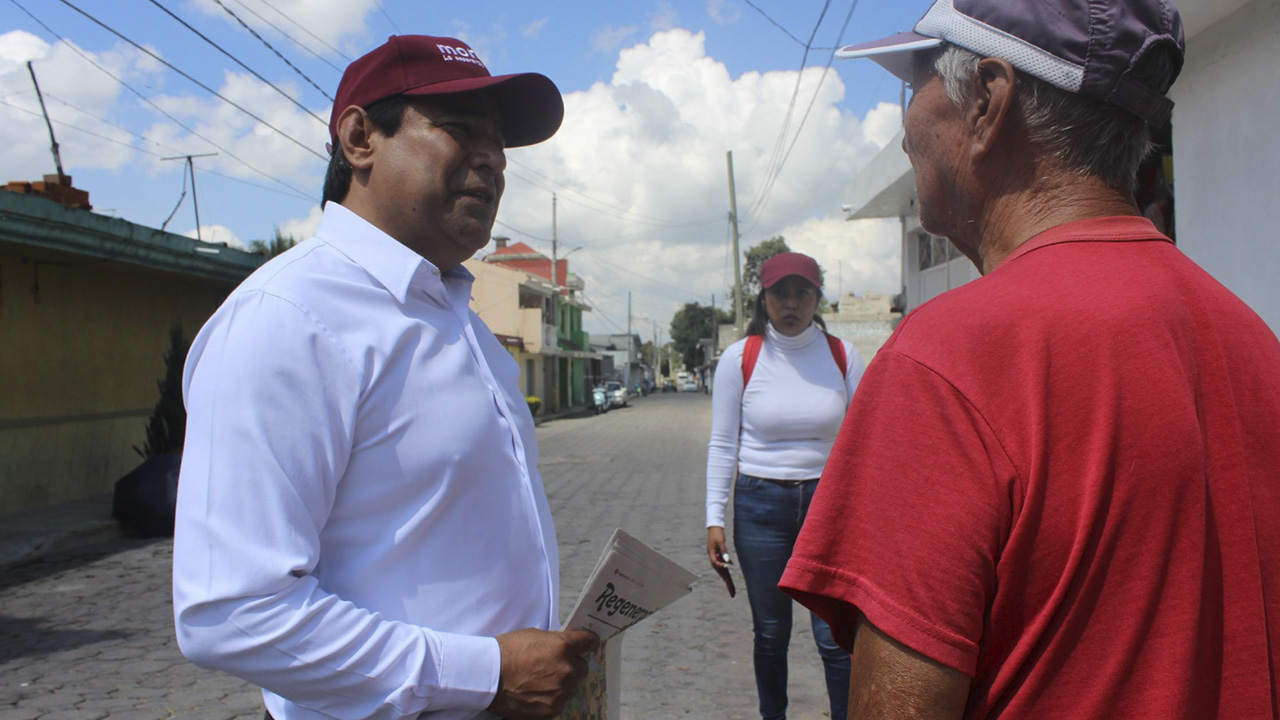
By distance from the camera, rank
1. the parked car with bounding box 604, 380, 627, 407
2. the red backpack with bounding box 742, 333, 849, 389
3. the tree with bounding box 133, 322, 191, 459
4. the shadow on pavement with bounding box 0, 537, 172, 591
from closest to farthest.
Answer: the red backpack with bounding box 742, 333, 849, 389 < the shadow on pavement with bounding box 0, 537, 172, 591 < the tree with bounding box 133, 322, 191, 459 < the parked car with bounding box 604, 380, 627, 407

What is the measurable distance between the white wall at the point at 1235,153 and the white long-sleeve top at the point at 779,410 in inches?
136

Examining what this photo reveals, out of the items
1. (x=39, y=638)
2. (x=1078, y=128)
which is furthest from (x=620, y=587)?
(x=39, y=638)

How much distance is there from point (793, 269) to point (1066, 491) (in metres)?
2.76

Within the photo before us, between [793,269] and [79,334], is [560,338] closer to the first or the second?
[79,334]

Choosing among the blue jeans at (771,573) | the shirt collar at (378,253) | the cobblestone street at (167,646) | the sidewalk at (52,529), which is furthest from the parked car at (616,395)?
the shirt collar at (378,253)

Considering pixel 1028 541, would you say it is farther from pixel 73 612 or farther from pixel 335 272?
pixel 73 612

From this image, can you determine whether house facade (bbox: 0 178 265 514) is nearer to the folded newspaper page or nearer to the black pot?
the black pot

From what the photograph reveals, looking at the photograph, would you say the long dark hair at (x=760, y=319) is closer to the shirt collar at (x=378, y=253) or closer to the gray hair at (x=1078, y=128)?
the shirt collar at (x=378, y=253)

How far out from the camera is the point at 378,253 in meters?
1.60

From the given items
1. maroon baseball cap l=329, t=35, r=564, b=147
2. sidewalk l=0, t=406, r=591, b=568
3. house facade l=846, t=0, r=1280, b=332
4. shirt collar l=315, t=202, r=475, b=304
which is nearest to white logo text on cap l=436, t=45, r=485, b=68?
maroon baseball cap l=329, t=35, r=564, b=147

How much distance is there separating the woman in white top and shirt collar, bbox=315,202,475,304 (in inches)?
72.0

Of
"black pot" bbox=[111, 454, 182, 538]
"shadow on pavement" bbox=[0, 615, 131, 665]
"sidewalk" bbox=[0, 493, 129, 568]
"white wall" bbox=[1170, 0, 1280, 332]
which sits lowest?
"shadow on pavement" bbox=[0, 615, 131, 665]

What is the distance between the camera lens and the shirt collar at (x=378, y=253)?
1.57 m

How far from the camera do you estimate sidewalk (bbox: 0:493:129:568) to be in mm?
8297
